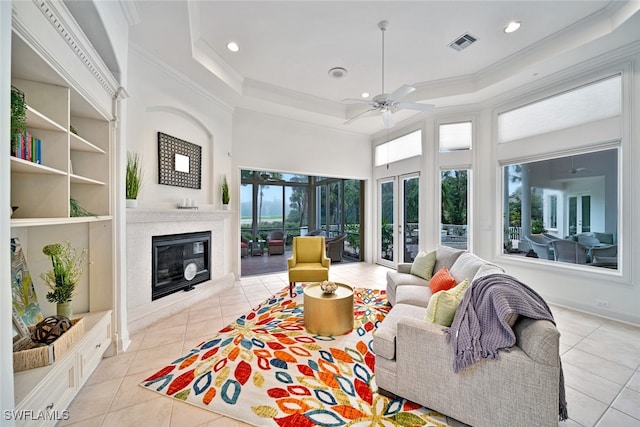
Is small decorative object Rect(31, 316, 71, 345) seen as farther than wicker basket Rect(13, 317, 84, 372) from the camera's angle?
Yes

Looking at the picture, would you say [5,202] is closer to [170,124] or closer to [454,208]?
[170,124]

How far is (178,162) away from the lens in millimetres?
3711

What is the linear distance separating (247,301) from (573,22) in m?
5.53

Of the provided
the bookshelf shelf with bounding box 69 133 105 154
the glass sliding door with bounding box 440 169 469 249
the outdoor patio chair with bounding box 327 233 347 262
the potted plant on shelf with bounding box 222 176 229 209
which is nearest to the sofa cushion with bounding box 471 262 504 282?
the glass sliding door with bounding box 440 169 469 249

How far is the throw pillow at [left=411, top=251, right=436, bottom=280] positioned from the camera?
3.42m

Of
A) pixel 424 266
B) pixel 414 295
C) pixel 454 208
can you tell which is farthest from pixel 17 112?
pixel 454 208

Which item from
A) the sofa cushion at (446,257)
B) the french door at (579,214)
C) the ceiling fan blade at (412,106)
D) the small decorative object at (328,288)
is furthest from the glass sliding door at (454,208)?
the small decorative object at (328,288)

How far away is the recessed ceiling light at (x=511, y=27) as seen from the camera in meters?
2.94

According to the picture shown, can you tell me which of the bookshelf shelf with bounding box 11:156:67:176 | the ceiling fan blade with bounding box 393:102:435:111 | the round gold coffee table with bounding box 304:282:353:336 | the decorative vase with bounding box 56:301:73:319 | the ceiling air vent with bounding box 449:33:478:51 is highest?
the ceiling air vent with bounding box 449:33:478:51

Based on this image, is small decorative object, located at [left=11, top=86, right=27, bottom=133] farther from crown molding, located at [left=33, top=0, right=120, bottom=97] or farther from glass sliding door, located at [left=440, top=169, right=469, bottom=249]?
glass sliding door, located at [left=440, top=169, right=469, bottom=249]

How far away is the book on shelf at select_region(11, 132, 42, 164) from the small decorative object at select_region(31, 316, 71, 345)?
3.52ft

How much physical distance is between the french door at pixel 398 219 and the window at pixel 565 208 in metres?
1.70

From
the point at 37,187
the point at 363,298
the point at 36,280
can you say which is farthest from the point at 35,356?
the point at 363,298

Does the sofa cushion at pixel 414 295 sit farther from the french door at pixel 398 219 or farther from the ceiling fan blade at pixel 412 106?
the french door at pixel 398 219
